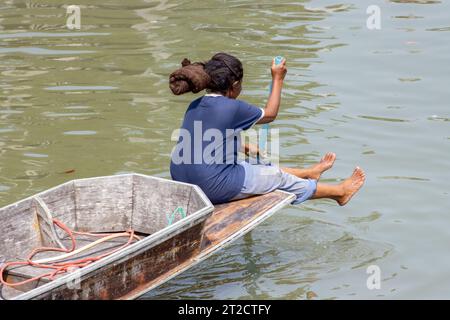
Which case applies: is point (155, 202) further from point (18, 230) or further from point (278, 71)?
point (278, 71)

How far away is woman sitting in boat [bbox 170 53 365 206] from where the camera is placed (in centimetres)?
693

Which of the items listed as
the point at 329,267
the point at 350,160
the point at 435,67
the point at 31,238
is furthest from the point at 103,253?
the point at 435,67

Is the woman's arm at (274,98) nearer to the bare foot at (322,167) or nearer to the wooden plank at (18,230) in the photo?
the bare foot at (322,167)

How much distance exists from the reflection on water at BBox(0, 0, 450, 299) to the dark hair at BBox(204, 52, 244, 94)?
138cm

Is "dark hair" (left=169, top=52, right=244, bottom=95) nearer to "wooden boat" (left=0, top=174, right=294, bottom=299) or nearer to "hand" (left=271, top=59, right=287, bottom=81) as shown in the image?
"hand" (left=271, top=59, right=287, bottom=81)

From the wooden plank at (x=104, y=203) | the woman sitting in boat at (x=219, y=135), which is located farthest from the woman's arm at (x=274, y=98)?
the wooden plank at (x=104, y=203)

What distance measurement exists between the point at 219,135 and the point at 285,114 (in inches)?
135

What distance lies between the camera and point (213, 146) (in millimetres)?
6945

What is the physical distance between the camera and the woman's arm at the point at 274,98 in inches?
285

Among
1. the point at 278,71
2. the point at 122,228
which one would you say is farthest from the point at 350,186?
the point at 122,228

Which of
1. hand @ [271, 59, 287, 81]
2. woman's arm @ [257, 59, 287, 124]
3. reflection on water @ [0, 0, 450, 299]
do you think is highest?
hand @ [271, 59, 287, 81]

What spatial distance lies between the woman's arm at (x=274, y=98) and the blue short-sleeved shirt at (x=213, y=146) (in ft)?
0.43

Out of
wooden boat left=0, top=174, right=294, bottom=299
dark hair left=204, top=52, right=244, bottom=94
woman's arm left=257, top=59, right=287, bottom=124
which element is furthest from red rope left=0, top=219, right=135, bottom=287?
woman's arm left=257, top=59, right=287, bottom=124
